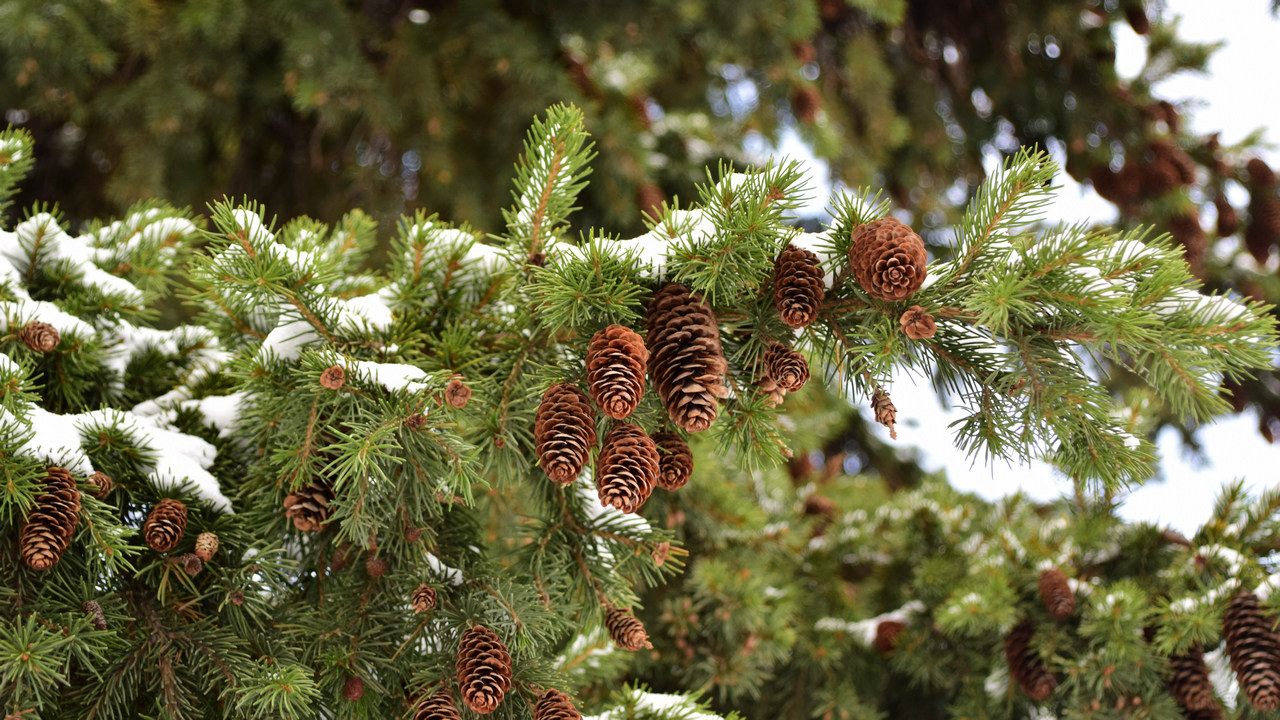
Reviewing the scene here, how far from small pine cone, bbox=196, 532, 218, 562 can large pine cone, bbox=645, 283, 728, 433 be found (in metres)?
0.58

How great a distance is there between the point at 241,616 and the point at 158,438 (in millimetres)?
267

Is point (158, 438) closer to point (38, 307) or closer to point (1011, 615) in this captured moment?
point (38, 307)

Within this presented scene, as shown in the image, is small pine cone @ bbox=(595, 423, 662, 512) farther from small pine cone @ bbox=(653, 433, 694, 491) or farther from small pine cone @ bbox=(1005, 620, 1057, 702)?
small pine cone @ bbox=(1005, 620, 1057, 702)

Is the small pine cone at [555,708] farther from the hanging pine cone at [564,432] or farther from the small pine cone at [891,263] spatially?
the small pine cone at [891,263]

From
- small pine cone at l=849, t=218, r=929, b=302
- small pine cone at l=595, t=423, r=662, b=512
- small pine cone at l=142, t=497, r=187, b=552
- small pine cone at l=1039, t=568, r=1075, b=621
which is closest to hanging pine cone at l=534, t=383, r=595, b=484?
small pine cone at l=595, t=423, r=662, b=512

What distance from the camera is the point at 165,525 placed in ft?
3.18

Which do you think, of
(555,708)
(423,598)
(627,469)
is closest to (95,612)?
(423,598)

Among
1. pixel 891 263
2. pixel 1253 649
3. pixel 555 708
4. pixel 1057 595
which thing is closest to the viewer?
pixel 891 263

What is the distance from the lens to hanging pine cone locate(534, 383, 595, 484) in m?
0.85

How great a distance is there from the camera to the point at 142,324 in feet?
4.38

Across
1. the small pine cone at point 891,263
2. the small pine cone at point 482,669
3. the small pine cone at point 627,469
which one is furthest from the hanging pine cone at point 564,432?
the small pine cone at point 891,263

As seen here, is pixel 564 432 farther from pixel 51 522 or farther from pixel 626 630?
pixel 51 522

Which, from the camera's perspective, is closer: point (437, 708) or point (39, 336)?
point (437, 708)

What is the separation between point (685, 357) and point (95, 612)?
0.75 meters
